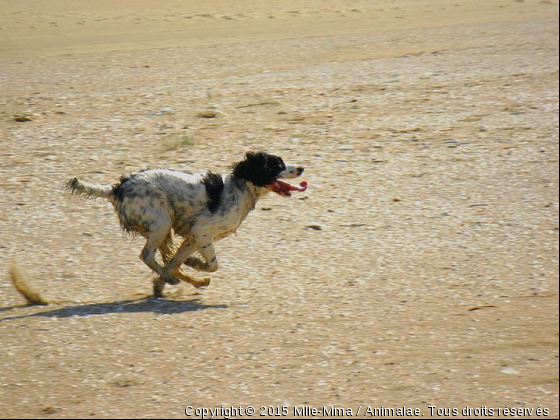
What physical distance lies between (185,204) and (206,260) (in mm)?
536

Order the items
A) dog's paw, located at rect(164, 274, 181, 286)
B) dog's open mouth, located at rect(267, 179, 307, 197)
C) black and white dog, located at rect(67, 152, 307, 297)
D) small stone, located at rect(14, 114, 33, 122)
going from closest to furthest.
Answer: black and white dog, located at rect(67, 152, 307, 297) < dog's paw, located at rect(164, 274, 181, 286) < dog's open mouth, located at rect(267, 179, 307, 197) < small stone, located at rect(14, 114, 33, 122)

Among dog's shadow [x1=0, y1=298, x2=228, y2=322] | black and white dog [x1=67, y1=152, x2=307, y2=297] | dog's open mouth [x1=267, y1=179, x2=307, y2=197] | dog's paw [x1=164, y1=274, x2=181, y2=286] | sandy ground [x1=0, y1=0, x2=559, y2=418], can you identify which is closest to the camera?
sandy ground [x1=0, y1=0, x2=559, y2=418]

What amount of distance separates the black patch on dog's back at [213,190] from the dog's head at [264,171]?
0.82ft

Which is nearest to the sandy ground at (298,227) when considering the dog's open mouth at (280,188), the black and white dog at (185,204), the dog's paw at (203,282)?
the dog's paw at (203,282)

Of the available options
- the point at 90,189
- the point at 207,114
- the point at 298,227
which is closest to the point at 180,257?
the point at 90,189

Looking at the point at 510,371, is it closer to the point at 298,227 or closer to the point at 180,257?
the point at 180,257

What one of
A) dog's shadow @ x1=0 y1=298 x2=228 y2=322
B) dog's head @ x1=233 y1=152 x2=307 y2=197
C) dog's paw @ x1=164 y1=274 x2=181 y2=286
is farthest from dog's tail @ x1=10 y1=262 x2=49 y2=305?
dog's head @ x1=233 y1=152 x2=307 y2=197

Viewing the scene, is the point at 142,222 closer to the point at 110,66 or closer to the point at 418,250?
the point at 418,250

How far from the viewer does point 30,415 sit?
18.8 ft

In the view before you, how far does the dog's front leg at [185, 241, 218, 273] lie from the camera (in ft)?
25.8

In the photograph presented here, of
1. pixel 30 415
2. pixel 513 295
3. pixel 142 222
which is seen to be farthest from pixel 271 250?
pixel 30 415

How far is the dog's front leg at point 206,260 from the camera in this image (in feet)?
25.8

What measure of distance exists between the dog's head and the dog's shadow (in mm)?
1176

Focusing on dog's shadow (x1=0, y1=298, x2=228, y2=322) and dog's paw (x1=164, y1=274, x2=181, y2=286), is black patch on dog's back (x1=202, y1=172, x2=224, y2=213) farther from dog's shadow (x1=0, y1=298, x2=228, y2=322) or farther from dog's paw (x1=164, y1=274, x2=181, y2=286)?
dog's shadow (x1=0, y1=298, x2=228, y2=322)
